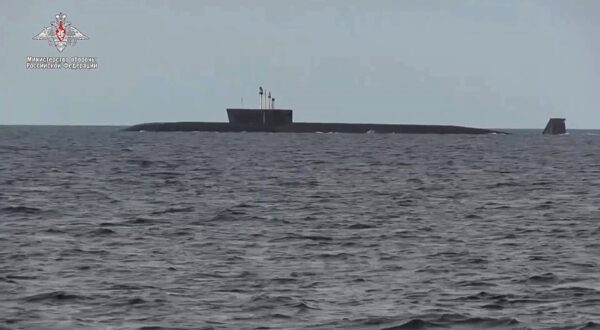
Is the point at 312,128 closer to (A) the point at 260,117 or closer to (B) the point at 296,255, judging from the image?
(A) the point at 260,117

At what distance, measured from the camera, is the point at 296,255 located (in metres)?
24.1

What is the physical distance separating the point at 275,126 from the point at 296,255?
124 m

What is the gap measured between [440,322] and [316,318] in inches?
81.7

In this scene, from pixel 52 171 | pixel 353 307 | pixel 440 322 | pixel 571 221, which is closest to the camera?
pixel 440 322

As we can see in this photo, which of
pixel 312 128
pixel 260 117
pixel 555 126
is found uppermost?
pixel 260 117

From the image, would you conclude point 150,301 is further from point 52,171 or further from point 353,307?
point 52,171

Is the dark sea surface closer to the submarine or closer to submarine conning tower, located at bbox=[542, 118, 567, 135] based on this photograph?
the submarine

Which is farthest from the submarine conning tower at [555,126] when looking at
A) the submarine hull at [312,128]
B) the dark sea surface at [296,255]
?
the dark sea surface at [296,255]

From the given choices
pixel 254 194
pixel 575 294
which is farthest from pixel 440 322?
pixel 254 194

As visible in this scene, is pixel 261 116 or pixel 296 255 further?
pixel 261 116

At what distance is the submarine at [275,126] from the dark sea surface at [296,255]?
99902 mm

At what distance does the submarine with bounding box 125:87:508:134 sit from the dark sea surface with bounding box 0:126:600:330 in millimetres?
99902

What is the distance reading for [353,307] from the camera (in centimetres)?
1830

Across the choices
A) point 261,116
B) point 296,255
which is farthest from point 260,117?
point 296,255
